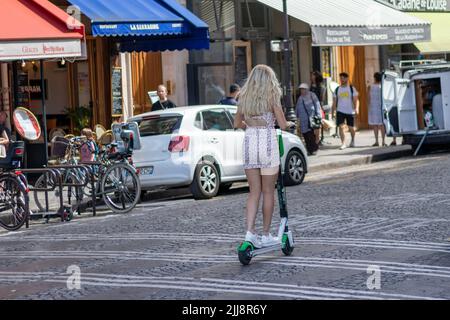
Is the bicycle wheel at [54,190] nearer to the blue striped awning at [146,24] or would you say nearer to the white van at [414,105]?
the blue striped awning at [146,24]

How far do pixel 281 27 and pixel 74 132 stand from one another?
7743 millimetres

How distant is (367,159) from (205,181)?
23.3 ft

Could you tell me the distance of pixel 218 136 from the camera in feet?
57.4

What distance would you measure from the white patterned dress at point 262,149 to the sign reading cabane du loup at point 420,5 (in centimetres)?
2165

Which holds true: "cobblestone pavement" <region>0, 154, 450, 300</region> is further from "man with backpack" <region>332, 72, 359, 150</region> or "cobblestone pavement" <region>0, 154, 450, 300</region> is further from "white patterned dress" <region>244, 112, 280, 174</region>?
"man with backpack" <region>332, 72, 359, 150</region>

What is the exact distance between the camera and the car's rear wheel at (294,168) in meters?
18.6

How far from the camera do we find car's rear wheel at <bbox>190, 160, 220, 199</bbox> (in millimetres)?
17000

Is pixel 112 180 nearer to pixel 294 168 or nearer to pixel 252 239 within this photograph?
pixel 294 168

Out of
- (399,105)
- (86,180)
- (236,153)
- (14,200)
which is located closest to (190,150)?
(236,153)

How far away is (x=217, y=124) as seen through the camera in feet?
58.0

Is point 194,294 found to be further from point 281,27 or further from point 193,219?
point 281,27

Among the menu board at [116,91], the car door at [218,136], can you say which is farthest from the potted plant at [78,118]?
the car door at [218,136]

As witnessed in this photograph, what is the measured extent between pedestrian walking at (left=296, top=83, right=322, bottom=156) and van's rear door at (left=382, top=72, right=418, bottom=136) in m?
1.52
